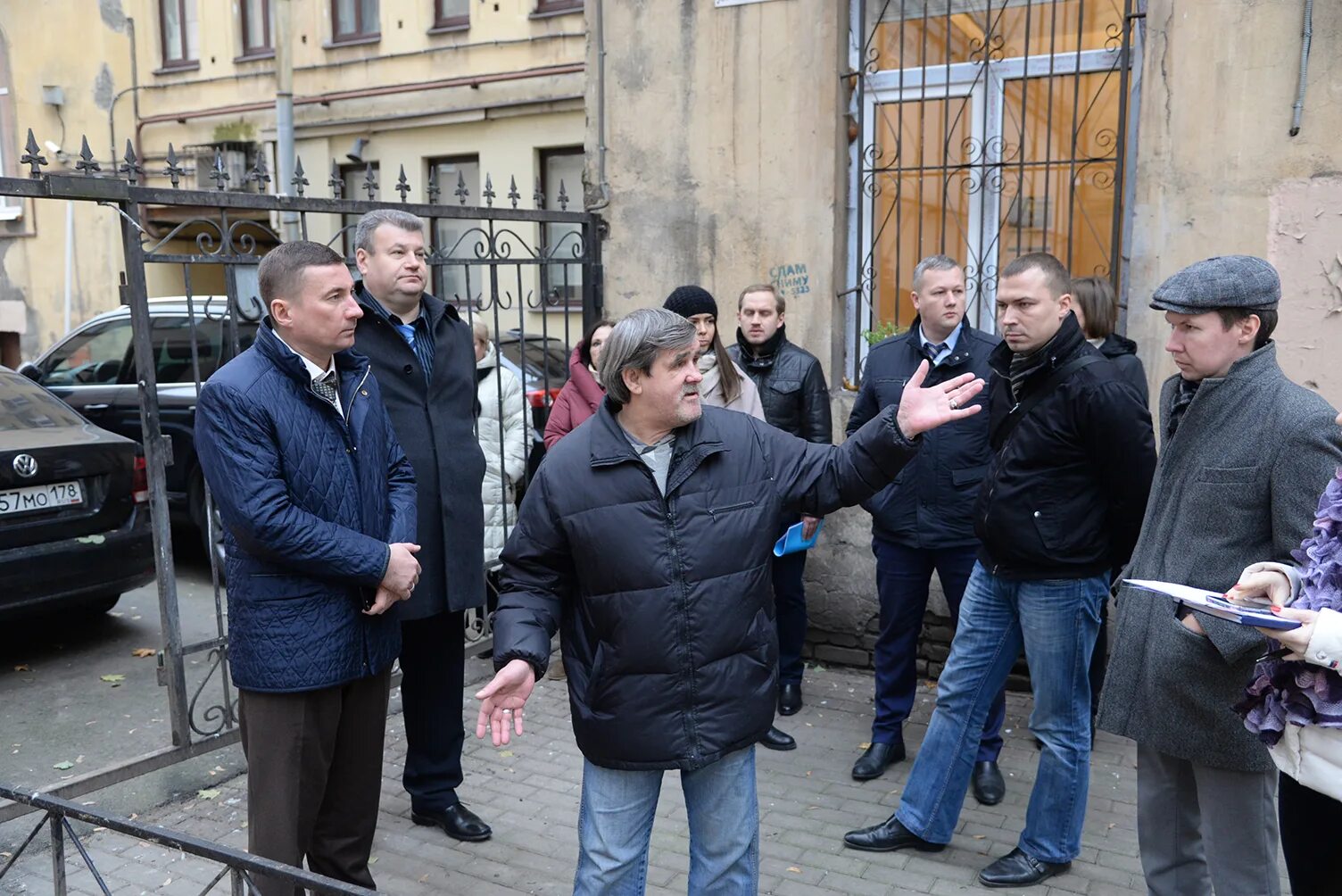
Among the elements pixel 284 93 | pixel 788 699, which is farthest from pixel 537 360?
pixel 284 93

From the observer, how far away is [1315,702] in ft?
7.58

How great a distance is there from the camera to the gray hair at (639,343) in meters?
2.74

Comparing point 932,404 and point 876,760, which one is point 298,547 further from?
point 876,760

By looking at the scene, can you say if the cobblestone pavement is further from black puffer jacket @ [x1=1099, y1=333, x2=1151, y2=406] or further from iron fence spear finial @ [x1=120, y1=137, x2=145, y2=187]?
iron fence spear finial @ [x1=120, y1=137, x2=145, y2=187]

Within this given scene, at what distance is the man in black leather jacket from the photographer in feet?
17.0

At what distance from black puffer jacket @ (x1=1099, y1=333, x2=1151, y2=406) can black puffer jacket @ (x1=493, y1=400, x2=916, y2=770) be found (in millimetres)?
2079

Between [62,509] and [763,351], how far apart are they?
385 centimetres

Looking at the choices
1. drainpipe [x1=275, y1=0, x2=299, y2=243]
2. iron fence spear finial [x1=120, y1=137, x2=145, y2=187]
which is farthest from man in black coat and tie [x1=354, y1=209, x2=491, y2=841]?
drainpipe [x1=275, y1=0, x2=299, y2=243]

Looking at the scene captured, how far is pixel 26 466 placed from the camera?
5.68 meters

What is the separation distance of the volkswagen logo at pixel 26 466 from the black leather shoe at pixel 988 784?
484cm

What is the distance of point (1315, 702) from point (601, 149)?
192 inches

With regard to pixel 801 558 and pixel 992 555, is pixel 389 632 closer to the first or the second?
pixel 992 555

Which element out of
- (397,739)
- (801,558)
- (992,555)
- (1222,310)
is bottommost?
(397,739)

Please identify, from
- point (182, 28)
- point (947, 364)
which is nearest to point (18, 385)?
point (947, 364)
